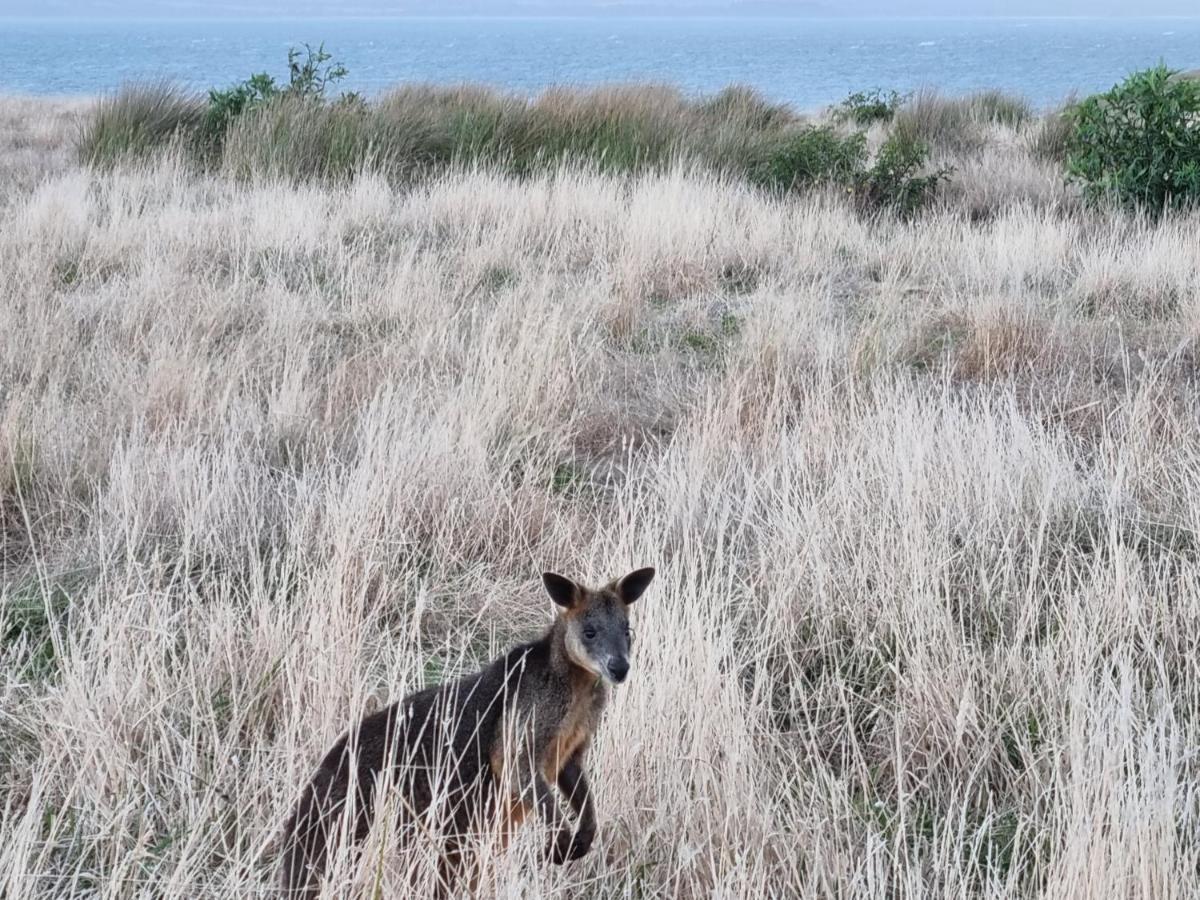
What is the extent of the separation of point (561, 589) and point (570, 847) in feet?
1.49

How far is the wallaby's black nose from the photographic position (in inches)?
82.3

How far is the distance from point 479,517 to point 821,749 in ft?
5.18

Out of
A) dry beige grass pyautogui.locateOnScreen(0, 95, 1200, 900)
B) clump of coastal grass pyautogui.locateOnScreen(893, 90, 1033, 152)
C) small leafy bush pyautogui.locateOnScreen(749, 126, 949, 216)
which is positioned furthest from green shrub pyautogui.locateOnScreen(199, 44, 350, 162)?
clump of coastal grass pyautogui.locateOnScreen(893, 90, 1033, 152)

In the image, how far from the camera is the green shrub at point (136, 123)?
41.1 ft

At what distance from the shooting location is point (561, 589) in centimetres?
221

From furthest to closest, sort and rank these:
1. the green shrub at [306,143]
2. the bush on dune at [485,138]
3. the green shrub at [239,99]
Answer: the green shrub at [239,99]
the green shrub at [306,143]
the bush on dune at [485,138]

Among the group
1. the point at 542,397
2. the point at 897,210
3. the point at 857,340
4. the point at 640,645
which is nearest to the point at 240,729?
the point at 640,645

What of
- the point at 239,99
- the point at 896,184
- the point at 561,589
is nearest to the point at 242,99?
the point at 239,99

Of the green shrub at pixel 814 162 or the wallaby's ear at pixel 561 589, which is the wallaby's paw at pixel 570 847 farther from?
the green shrub at pixel 814 162

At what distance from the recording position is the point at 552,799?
2184mm

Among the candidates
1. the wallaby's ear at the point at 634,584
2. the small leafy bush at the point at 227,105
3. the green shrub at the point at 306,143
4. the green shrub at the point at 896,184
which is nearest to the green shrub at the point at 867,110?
the green shrub at the point at 896,184

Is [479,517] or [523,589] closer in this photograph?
[523,589]

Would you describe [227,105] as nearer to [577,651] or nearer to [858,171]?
[858,171]

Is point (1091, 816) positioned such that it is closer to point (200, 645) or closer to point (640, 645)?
point (640, 645)
